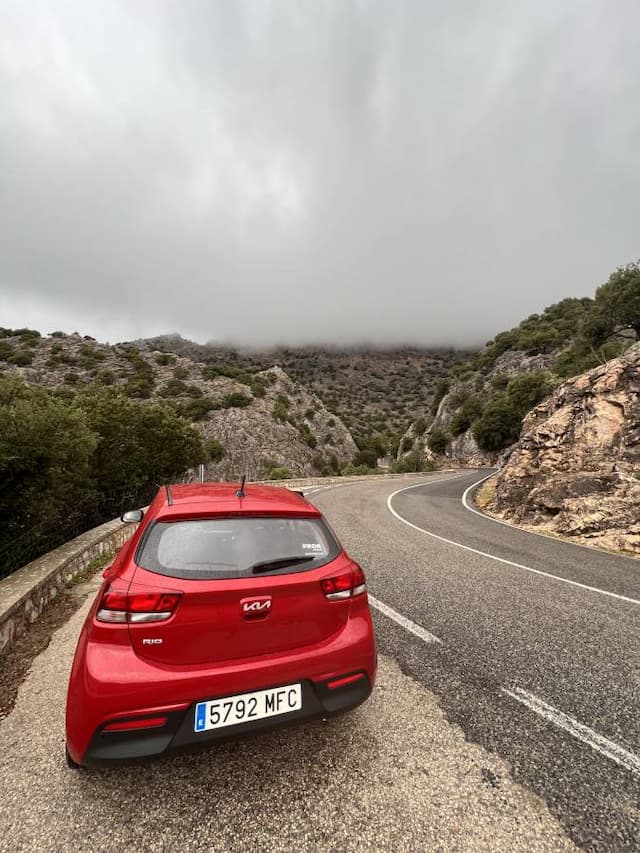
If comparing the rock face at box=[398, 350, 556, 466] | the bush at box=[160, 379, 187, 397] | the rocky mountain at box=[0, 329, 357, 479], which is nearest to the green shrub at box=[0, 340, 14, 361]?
the rocky mountain at box=[0, 329, 357, 479]

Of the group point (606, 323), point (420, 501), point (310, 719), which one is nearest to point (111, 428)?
point (310, 719)

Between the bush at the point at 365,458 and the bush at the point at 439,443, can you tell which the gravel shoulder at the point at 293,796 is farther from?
the bush at the point at 439,443

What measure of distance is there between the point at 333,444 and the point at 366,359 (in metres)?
89.1

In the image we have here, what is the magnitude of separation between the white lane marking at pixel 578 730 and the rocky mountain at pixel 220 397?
2672cm

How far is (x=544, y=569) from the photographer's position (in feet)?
21.7

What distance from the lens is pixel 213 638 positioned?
6.78ft

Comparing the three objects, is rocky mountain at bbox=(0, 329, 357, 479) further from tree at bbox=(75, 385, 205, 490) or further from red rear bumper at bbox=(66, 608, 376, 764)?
red rear bumper at bbox=(66, 608, 376, 764)

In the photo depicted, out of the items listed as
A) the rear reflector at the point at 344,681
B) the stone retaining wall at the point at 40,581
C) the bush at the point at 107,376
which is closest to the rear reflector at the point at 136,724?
the rear reflector at the point at 344,681

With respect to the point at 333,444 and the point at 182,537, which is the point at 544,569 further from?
the point at 333,444

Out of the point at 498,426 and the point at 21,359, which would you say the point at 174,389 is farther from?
the point at 498,426

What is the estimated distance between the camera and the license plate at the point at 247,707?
6.48 ft

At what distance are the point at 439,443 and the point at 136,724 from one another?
5855 centimetres

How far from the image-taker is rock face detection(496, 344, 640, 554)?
9.22 meters

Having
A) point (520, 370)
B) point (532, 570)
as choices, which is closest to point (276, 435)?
point (532, 570)
